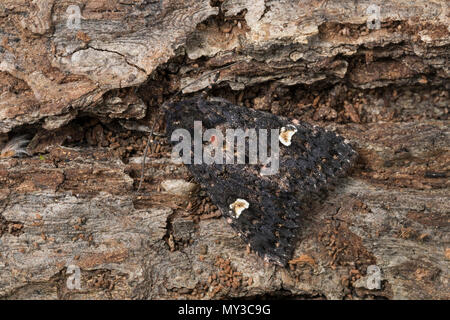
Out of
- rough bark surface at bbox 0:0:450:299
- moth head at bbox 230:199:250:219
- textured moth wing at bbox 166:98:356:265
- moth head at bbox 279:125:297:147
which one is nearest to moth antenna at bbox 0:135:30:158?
rough bark surface at bbox 0:0:450:299

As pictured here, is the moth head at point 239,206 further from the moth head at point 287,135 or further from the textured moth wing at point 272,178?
the moth head at point 287,135

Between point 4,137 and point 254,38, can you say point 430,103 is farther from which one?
point 4,137

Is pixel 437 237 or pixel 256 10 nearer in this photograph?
pixel 437 237

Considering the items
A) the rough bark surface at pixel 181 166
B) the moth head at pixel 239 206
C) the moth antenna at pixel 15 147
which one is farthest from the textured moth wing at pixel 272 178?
the moth antenna at pixel 15 147

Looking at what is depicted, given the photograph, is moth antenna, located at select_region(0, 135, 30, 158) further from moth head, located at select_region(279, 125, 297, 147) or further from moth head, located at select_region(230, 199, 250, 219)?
moth head, located at select_region(279, 125, 297, 147)

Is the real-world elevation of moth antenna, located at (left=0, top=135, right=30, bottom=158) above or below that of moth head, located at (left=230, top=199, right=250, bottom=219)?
above

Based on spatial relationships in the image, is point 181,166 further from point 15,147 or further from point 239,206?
point 15,147

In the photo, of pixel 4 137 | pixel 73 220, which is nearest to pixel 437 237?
pixel 73 220

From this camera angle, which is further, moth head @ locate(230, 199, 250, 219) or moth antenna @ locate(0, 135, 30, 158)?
moth antenna @ locate(0, 135, 30, 158)
